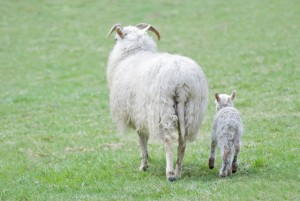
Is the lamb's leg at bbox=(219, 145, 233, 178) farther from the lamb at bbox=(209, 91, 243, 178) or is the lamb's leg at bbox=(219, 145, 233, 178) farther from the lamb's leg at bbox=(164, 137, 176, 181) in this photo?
the lamb's leg at bbox=(164, 137, 176, 181)

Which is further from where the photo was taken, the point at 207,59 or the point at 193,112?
the point at 207,59

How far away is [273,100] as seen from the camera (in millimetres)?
16500

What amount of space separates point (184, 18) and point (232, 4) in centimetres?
385

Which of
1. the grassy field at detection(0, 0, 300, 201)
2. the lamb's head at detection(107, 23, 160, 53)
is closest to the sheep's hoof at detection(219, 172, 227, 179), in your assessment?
the grassy field at detection(0, 0, 300, 201)

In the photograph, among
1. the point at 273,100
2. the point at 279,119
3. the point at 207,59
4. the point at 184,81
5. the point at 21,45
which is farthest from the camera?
the point at 21,45

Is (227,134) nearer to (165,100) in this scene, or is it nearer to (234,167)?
(234,167)

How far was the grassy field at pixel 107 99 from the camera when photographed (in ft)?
30.0

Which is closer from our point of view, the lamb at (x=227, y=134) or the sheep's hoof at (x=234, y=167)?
the lamb at (x=227, y=134)

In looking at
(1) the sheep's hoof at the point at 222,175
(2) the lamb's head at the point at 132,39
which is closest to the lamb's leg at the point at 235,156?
(1) the sheep's hoof at the point at 222,175

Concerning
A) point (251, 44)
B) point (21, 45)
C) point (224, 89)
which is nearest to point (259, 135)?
point (224, 89)

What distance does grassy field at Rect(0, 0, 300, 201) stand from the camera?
9156mm

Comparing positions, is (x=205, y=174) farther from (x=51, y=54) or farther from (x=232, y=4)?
(x=232, y=4)

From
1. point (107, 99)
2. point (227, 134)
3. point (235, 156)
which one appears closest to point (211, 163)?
point (235, 156)

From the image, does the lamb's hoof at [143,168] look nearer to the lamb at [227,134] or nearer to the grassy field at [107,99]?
the grassy field at [107,99]
